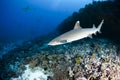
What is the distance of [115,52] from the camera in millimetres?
8734

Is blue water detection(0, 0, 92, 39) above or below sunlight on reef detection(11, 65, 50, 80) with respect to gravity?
above

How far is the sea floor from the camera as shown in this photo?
7.41m

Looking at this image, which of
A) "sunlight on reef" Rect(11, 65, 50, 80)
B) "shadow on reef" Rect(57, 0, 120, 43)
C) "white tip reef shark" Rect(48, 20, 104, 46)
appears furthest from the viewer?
"shadow on reef" Rect(57, 0, 120, 43)

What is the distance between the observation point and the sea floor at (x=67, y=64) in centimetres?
741

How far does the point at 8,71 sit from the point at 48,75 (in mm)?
1749

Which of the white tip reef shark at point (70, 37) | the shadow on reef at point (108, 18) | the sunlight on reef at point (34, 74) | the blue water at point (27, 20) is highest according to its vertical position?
the blue water at point (27, 20)

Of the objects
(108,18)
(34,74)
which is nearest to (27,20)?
(108,18)

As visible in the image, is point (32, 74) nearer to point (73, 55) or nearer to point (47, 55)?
point (47, 55)

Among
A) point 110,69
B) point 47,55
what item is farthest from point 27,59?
point 110,69

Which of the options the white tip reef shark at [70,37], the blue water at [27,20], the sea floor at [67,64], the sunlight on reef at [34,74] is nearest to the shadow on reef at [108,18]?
the sea floor at [67,64]

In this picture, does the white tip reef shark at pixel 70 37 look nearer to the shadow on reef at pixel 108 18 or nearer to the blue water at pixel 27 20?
the shadow on reef at pixel 108 18

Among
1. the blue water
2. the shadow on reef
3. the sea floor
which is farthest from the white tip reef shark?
the blue water

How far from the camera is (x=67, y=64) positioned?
7.73m

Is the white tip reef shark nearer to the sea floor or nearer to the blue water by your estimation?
the sea floor
